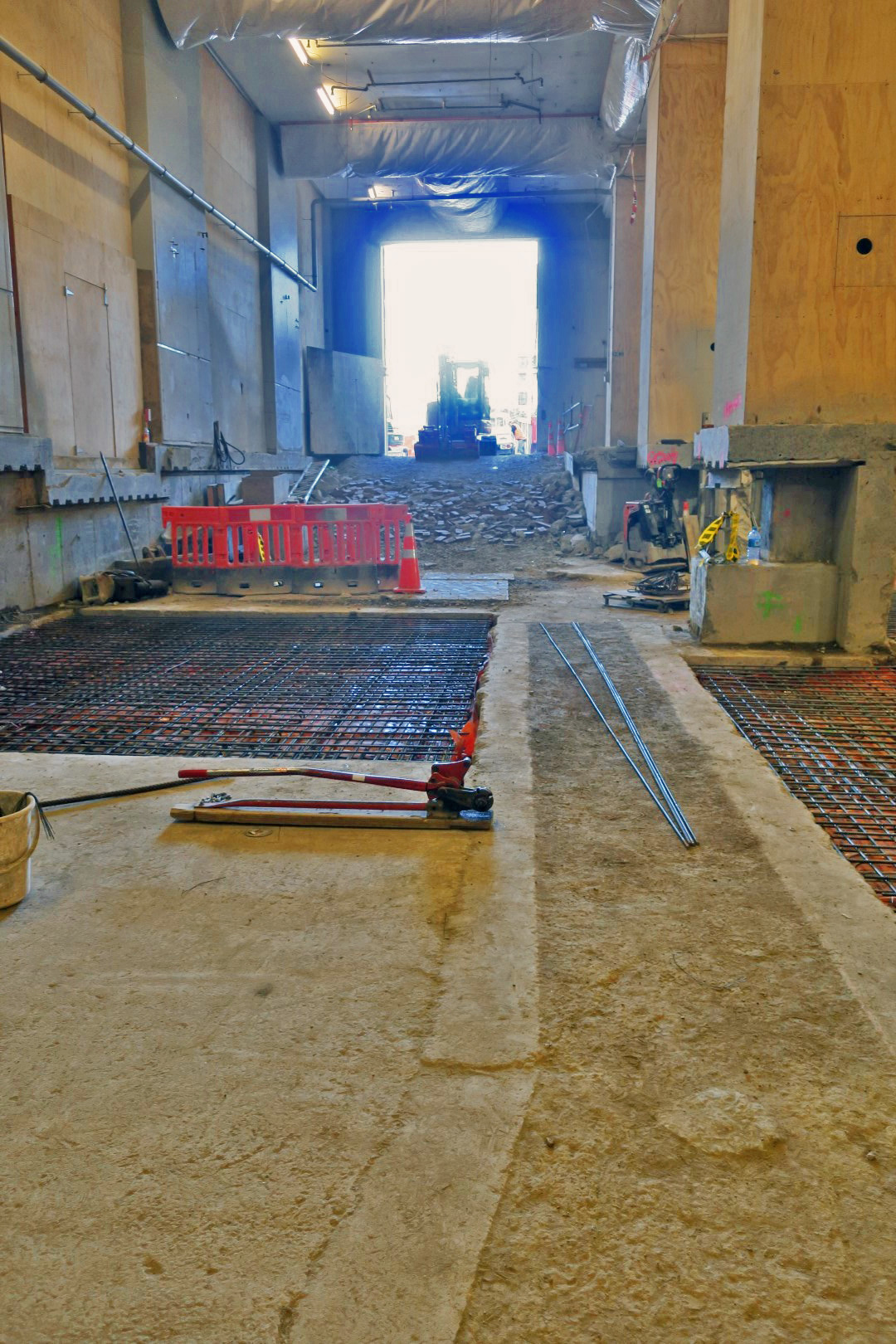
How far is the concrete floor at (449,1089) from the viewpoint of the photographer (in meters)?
1.53

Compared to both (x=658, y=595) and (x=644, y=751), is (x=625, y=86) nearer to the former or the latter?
(x=658, y=595)

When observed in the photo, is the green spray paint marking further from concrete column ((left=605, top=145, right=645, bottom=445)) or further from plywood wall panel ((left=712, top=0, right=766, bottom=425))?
concrete column ((left=605, top=145, right=645, bottom=445))

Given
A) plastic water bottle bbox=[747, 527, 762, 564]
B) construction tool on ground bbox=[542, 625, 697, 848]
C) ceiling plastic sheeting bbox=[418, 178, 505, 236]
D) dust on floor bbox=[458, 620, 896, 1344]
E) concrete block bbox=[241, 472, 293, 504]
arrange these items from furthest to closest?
ceiling plastic sheeting bbox=[418, 178, 505, 236] < concrete block bbox=[241, 472, 293, 504] < plastic water bottle bbox=[747, 527, 762, 564] < construction tool on ground bbox=[542, 625, 697, 848] < dust on floor bbox=[458, 620, 896, 1344]

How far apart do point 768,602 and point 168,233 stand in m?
9.59

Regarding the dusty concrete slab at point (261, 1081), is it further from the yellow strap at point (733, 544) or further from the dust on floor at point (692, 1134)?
the yellow strap at point (733, 544)

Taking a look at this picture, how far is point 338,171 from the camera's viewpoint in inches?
698

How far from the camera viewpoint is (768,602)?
6965 millimetres

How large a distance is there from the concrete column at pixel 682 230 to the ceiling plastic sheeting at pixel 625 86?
899 millimetres

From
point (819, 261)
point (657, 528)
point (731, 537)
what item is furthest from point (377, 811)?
point (657, 528)

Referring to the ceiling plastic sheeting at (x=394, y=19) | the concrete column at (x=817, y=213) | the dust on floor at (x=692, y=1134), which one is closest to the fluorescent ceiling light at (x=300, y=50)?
the ceiling plastic sheeting at (x=394, y=19)

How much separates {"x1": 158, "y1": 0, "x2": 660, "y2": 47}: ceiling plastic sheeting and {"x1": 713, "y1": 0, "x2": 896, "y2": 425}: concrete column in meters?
5.84

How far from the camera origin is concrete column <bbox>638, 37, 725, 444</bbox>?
11.0 metres

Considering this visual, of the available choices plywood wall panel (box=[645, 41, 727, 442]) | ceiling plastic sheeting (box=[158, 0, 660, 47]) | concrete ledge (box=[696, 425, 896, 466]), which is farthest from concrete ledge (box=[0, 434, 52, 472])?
plywood wall panel (box=[645, 41, 727, 442])

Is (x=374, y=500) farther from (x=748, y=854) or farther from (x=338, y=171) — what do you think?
(x=748, y=854)
